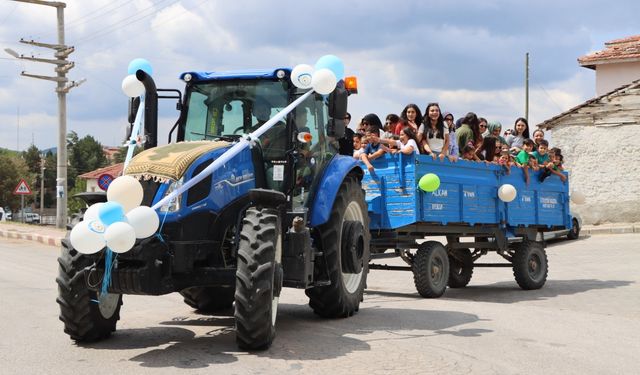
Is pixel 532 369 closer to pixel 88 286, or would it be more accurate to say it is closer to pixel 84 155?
pixel 88 286

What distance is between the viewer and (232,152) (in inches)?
276

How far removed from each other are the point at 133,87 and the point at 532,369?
4640mm

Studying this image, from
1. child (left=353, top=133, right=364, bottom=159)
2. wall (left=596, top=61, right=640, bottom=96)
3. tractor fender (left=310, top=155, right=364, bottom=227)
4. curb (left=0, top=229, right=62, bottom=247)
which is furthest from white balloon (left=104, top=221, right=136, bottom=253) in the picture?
wall (left=596, top=61, right=640, bottom=96)

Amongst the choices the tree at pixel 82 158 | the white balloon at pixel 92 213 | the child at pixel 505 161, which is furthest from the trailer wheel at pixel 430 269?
the tree at pixel 82 158

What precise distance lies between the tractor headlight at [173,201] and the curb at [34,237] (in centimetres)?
1776

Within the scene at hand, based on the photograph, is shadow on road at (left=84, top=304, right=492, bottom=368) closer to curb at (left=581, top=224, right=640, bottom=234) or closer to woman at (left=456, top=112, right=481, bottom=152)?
woman at (left=456, top=112, right=481, bottom=152)

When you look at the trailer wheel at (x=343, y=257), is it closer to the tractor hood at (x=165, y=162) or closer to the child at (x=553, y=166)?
the tractor hood at (x=165, y=162)

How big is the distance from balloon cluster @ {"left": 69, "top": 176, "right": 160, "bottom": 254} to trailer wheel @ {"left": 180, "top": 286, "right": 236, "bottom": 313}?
303 cm

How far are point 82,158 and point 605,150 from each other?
8959cm

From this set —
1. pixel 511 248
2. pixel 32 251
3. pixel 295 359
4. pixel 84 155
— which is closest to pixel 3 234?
pixel 32 251

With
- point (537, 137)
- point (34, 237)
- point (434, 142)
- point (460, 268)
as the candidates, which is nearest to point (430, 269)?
point (434, 142)

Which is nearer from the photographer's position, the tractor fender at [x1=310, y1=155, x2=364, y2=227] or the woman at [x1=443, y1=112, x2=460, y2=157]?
the tractor fender at [x1=310, y1=155, x2=364, y2=227]

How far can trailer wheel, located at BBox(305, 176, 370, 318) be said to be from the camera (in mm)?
8344

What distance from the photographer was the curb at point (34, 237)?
78.8 feet
